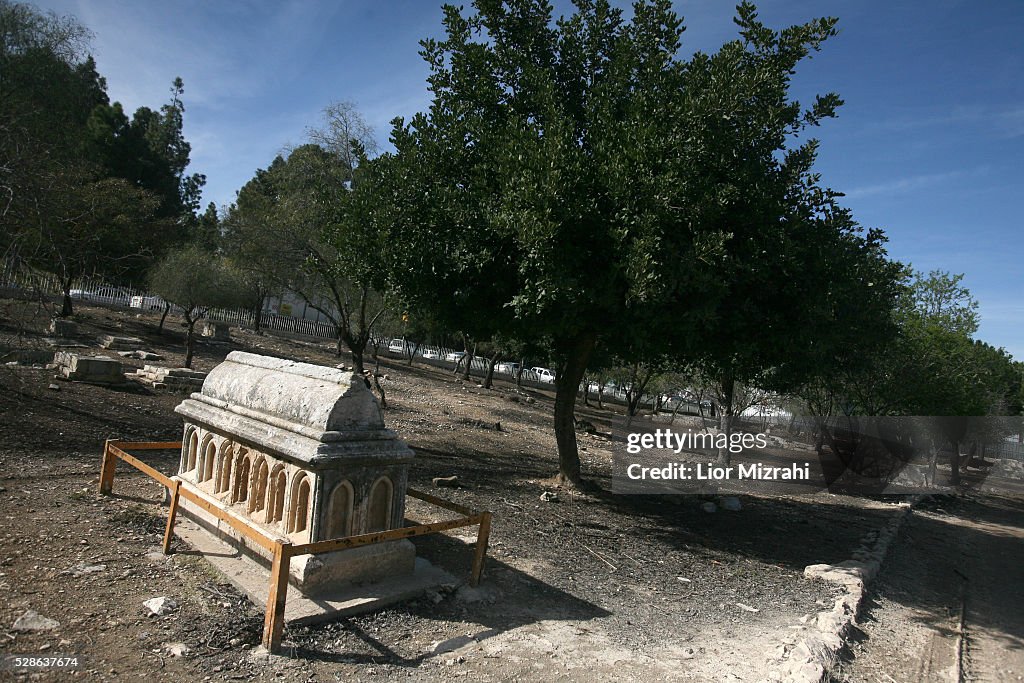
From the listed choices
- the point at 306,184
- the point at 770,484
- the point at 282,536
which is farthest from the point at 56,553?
the point at 770,484

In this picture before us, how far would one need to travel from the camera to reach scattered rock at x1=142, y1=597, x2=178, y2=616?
4250mm

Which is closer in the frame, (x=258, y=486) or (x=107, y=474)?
(x=258, y=486)

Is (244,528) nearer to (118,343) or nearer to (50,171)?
(50,171)

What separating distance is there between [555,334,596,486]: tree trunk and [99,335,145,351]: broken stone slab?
14.1m

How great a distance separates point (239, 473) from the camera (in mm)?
5676

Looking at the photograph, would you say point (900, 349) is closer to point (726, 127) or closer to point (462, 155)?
point (726, 127)

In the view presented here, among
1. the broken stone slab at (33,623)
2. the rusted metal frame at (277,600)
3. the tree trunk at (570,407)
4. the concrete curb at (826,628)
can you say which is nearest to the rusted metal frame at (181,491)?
the rusted metal frame at (277,600)

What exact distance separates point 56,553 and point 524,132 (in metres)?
6.25

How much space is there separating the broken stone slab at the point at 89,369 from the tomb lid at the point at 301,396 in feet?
26.5

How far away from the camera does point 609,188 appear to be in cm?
723

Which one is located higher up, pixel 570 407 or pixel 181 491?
pixel 570 407

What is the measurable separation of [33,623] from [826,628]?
5972 mm

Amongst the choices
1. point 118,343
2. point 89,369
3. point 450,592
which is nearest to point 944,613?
point 450,592

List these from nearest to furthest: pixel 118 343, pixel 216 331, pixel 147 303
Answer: pixel 118 343
pixel 216 331
pixel 147 303
